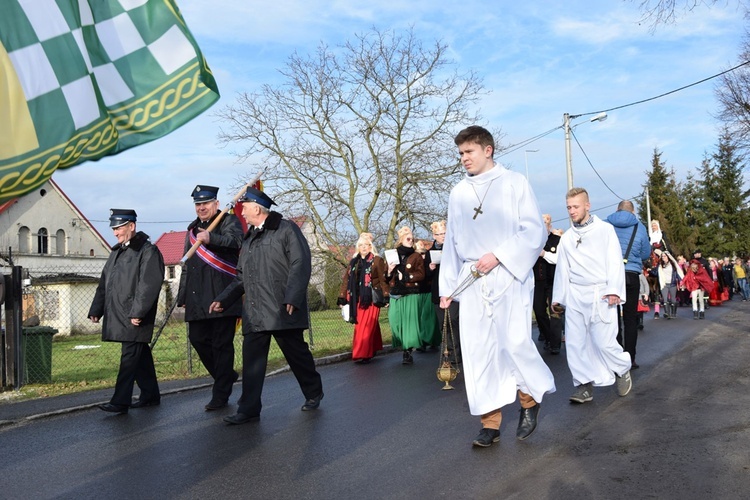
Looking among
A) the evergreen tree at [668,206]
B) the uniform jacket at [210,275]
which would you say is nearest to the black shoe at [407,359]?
the uniform jacket at [210,275]

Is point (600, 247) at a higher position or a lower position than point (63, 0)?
lower

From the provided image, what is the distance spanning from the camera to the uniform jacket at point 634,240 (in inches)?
389

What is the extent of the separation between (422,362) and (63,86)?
974cm

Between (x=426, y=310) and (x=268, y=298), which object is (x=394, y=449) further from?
(x=426, y=310)

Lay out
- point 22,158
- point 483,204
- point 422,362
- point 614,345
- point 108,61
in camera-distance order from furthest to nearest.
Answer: point 422,362
point 614,345
point 483,204
point 108,61
point 22,158

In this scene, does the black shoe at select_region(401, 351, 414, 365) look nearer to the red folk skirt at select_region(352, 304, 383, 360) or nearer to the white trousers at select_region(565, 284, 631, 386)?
the red folk skirt at select_region(352, 304, 383, 360)

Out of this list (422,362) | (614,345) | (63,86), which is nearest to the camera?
(63,86)

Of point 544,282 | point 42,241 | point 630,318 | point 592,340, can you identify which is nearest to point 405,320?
point 544,282

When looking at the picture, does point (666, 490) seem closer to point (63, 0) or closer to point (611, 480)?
point (611, 480)

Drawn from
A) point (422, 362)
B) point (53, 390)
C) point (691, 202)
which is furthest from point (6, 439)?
point (691, 202)

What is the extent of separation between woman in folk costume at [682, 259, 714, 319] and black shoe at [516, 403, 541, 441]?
53.4ft

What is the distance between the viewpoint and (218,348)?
27.1ft

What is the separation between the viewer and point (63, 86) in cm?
258

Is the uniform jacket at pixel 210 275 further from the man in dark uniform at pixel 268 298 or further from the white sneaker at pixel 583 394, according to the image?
the white sneaker at pixel 583 394
